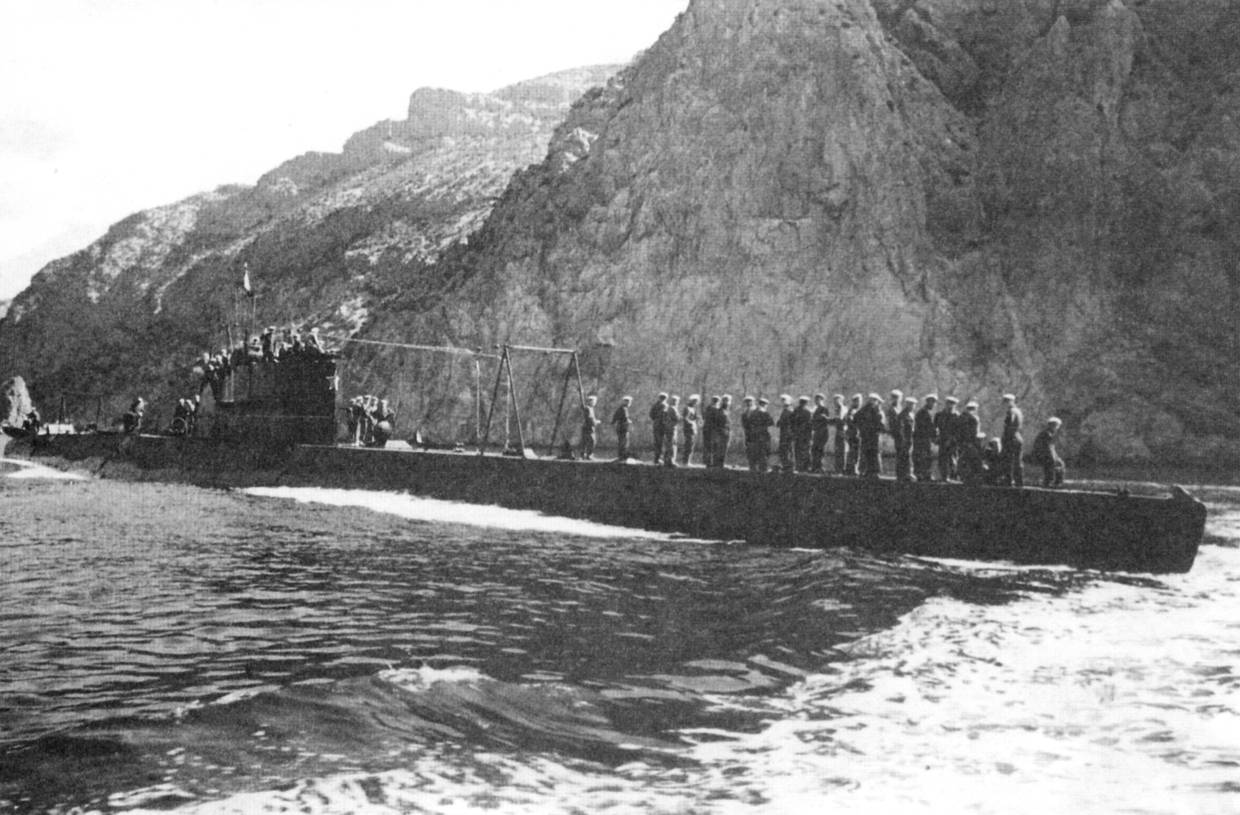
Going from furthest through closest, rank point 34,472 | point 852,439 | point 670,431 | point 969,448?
point 34,472
point 670,431
point 852,439
point 969,448

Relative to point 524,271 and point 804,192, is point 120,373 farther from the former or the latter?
point 804,192

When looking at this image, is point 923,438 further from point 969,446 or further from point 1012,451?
point 1012,451

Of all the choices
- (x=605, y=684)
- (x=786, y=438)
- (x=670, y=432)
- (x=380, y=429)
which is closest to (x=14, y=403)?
(x=380, y=429)

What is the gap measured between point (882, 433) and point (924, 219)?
3300 cm

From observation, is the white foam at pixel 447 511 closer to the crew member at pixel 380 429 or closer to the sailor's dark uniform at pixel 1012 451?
the crew member at pixel 380 429

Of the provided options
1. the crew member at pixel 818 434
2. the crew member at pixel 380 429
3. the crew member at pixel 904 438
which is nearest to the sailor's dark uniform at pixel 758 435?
the crew member at pixel 818 434

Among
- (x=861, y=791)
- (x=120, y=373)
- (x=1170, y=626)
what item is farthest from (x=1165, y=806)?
(x=120, y=373)

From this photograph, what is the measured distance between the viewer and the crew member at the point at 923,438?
17688mm

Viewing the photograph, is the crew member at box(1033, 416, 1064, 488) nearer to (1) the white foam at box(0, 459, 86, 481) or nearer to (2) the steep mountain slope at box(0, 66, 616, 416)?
(1) the white foam at box(0, 459, 86, 481)

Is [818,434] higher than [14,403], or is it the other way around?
[14,403]

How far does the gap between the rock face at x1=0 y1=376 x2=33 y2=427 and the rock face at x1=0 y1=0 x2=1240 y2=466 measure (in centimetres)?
2656

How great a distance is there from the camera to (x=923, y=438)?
701 inches

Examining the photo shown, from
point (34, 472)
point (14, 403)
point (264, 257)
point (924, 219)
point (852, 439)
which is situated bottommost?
Result: point (34, 472)

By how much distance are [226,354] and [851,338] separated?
26400 millimetres
